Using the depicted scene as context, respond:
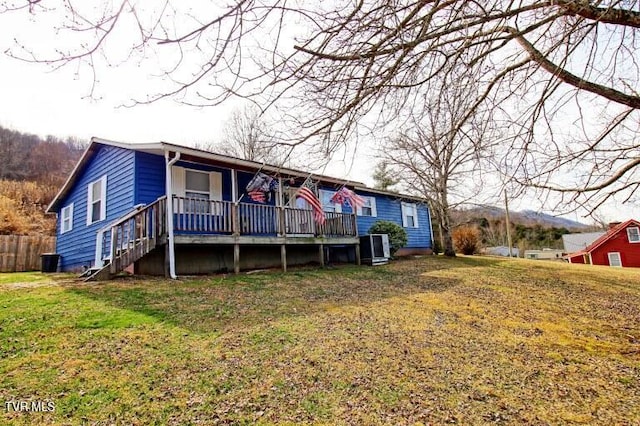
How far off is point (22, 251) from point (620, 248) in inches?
1559

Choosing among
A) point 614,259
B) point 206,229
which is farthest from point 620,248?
point 206,229

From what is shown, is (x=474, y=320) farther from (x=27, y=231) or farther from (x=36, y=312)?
(x=27, y=231)

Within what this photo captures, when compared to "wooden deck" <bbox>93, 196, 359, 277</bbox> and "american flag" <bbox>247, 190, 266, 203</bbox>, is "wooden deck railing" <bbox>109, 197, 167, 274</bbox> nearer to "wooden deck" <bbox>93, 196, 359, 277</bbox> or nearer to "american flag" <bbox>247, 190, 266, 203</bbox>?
"wooden deck" <bbox>93, 196, 359, 277</bbox>

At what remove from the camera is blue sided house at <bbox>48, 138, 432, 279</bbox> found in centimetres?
811

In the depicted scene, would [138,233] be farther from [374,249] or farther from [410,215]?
[410,215]

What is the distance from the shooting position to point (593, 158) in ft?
14.2

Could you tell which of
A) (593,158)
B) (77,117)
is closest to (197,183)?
(77,117)

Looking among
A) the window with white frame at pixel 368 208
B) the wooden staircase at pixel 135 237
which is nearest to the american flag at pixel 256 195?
the wooden staircase at pixel 135 237

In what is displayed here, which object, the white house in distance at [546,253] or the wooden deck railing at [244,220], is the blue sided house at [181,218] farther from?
the white house in distance at [546,253]

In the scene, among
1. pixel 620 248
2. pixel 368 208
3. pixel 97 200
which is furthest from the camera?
pixel 620 248

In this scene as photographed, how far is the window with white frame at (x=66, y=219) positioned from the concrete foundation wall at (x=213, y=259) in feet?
22.4

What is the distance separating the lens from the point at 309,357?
12.1 ft

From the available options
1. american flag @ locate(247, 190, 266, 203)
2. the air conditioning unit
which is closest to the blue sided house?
american flag @ locate(247, 190, 266, 203)

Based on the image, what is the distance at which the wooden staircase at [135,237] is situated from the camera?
7676 millimetres
